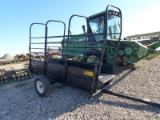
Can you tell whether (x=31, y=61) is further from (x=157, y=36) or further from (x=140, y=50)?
(x=157, y=36)

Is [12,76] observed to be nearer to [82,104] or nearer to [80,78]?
[80,78]

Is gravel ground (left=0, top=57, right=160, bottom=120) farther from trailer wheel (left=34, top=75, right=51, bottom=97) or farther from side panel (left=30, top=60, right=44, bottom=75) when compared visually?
side panel (left=30, top=60, right=44, bottom=75)

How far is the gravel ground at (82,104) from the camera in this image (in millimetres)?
3439

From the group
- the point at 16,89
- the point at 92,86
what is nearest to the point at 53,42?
the point at 92,86

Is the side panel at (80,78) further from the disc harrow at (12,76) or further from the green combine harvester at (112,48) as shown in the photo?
the disc harrow at (12,76)

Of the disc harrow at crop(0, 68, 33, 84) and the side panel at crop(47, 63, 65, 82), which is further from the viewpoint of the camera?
the disc harrow at crop(0, 68, 33, 84)

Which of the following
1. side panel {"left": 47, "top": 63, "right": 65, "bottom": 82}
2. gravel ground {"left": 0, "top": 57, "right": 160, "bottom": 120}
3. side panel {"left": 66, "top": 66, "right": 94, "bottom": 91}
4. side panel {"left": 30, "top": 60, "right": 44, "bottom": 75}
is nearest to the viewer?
gravel ground {"left": 0, "top": 57, "right": 160, "bottom": 120}

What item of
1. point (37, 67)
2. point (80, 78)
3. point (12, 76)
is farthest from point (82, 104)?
point (12, 76)

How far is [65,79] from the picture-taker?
4.49 m

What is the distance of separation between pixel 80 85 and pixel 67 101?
56 centimetres

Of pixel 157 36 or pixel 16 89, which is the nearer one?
pixel 16 89

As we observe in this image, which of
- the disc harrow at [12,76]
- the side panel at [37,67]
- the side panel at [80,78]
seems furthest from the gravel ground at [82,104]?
the disc harrow at [12,76]

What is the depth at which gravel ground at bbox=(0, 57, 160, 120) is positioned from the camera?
3.44 m

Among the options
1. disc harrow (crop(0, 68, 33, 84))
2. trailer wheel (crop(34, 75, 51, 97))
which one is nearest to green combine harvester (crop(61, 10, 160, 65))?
trailer wheel (crop(34, 75, 51, 97))
